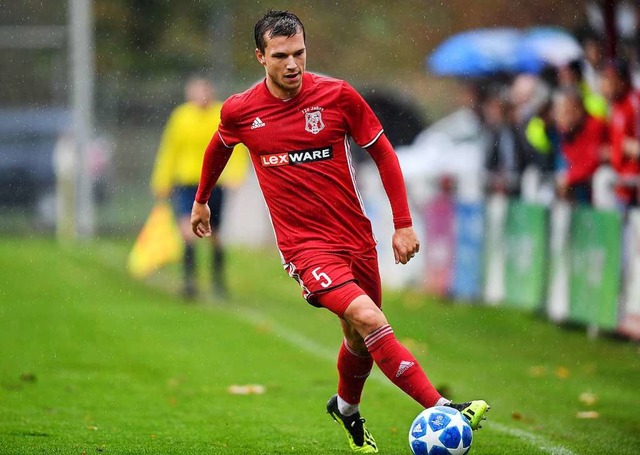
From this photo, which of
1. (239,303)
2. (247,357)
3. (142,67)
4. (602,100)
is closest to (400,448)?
(247,357)

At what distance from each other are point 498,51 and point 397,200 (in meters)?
12.0

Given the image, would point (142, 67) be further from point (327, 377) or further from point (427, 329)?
point (327, 377)

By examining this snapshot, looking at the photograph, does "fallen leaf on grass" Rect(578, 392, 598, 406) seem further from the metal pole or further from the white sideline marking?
the metal pole

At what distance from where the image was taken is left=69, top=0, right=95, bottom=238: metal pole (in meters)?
26.3

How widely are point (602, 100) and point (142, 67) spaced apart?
20.2 m

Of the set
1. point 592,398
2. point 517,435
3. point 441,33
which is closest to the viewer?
point 517,435

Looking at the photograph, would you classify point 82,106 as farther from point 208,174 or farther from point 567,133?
point 208,174

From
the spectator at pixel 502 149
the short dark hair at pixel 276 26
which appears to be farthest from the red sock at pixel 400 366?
the spectator at pixel 502 149

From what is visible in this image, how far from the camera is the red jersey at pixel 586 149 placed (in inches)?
498

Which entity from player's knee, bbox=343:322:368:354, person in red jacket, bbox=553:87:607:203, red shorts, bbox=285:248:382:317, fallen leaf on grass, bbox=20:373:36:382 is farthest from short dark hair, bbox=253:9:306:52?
person in red jacket, bbox=553:87:607:203

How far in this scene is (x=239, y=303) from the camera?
50.4 feet

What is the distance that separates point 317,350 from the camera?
37.9 ft


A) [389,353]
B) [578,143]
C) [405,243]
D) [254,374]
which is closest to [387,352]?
[389,353]

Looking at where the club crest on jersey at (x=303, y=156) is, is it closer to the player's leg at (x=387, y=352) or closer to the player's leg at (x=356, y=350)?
the player's leg at (x=356, y=350)
